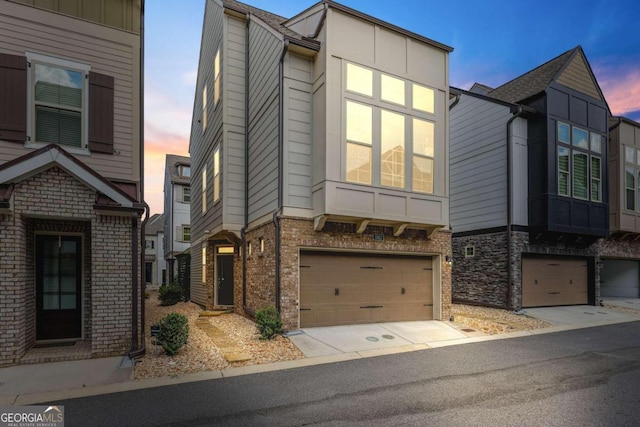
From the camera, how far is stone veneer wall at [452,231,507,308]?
48.1ft

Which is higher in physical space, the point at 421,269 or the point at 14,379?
the point at 421,269

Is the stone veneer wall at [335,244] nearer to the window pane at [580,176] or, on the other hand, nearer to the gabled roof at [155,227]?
the window pane at [580,176]

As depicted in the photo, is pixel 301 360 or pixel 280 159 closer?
pixel 301 360

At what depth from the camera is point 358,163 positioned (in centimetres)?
992

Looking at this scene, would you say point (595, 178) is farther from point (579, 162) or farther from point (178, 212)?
point (178, 212)

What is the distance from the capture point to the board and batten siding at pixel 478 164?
1515 cm

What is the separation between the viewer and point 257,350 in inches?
322

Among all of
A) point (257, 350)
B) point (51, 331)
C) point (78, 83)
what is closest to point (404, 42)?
point (78, 83)

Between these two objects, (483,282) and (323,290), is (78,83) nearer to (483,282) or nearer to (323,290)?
(323,290)

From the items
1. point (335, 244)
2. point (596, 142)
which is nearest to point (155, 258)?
point (335, 244)

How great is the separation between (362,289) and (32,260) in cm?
787

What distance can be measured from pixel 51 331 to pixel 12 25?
6.40 meters

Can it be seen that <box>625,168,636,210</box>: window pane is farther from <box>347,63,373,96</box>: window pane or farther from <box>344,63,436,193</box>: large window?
<box>347,63,373,96</box>: window pane
